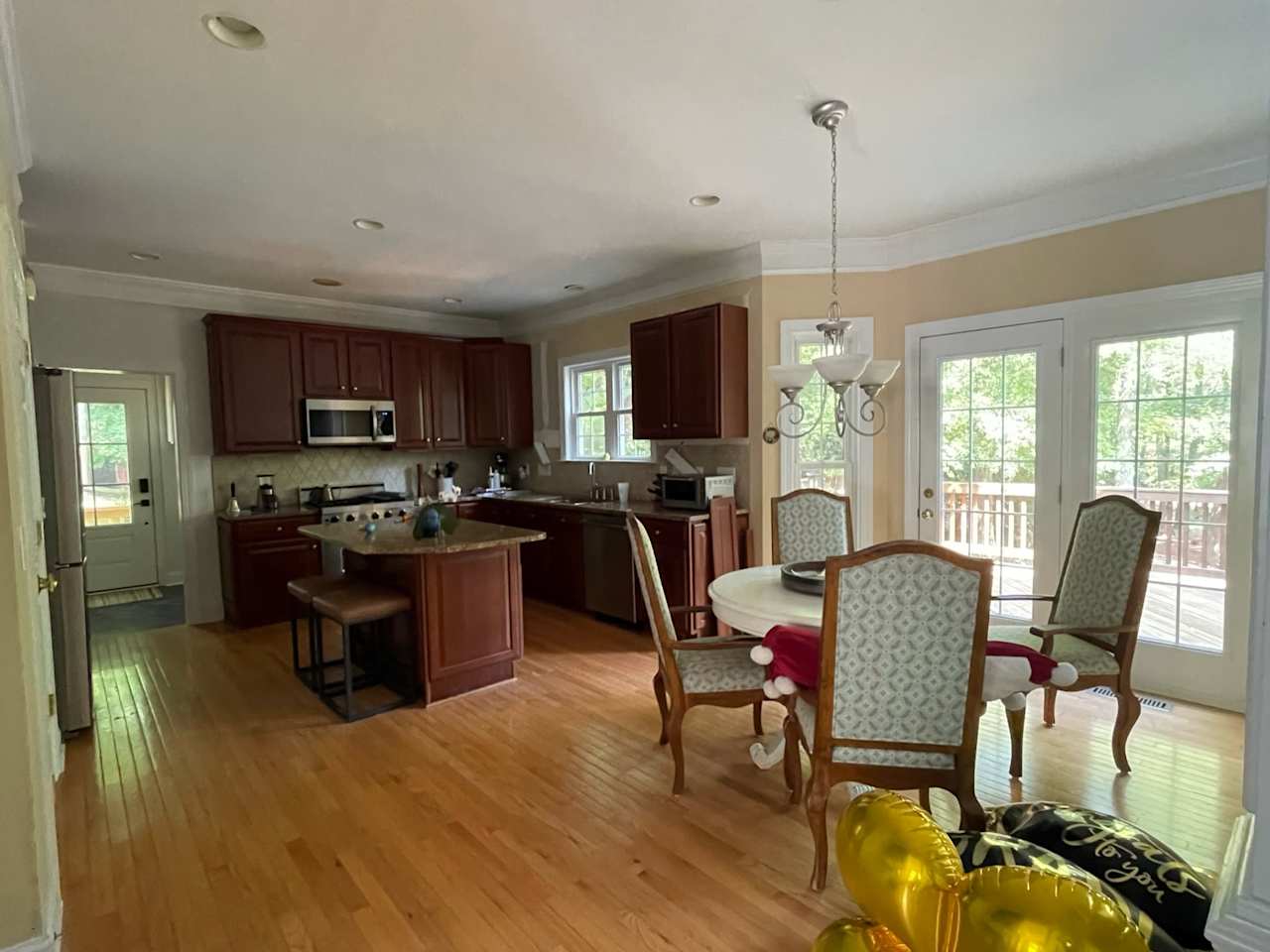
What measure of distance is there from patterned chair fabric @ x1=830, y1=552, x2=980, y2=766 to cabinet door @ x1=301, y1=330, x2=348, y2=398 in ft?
16.0

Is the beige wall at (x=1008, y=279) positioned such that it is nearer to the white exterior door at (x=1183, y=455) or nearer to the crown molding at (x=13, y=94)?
the white exterior door at (x=1183, y=455)

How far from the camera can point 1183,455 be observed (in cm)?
319

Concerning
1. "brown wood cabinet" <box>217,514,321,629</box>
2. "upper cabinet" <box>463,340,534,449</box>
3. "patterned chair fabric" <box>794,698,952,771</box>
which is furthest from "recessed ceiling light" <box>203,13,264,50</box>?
"upper cabinet" <box>463,340,534,449</box>

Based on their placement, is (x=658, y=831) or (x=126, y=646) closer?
(x=658, y=831)

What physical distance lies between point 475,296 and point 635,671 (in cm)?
360

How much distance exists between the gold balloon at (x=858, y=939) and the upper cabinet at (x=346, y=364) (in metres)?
5.29

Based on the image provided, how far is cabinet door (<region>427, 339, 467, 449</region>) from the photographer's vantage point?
6012 millimetres

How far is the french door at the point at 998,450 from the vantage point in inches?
141

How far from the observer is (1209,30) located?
2.03 m

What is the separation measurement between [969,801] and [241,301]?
19.3ft

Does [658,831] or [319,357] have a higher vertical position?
[319,357]

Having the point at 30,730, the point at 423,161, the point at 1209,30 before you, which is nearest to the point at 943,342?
the point at 1209,30

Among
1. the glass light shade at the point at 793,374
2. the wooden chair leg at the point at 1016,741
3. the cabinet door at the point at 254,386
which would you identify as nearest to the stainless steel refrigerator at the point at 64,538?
the cabinet door at the point at 254,386

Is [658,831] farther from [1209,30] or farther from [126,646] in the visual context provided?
[126,646]
